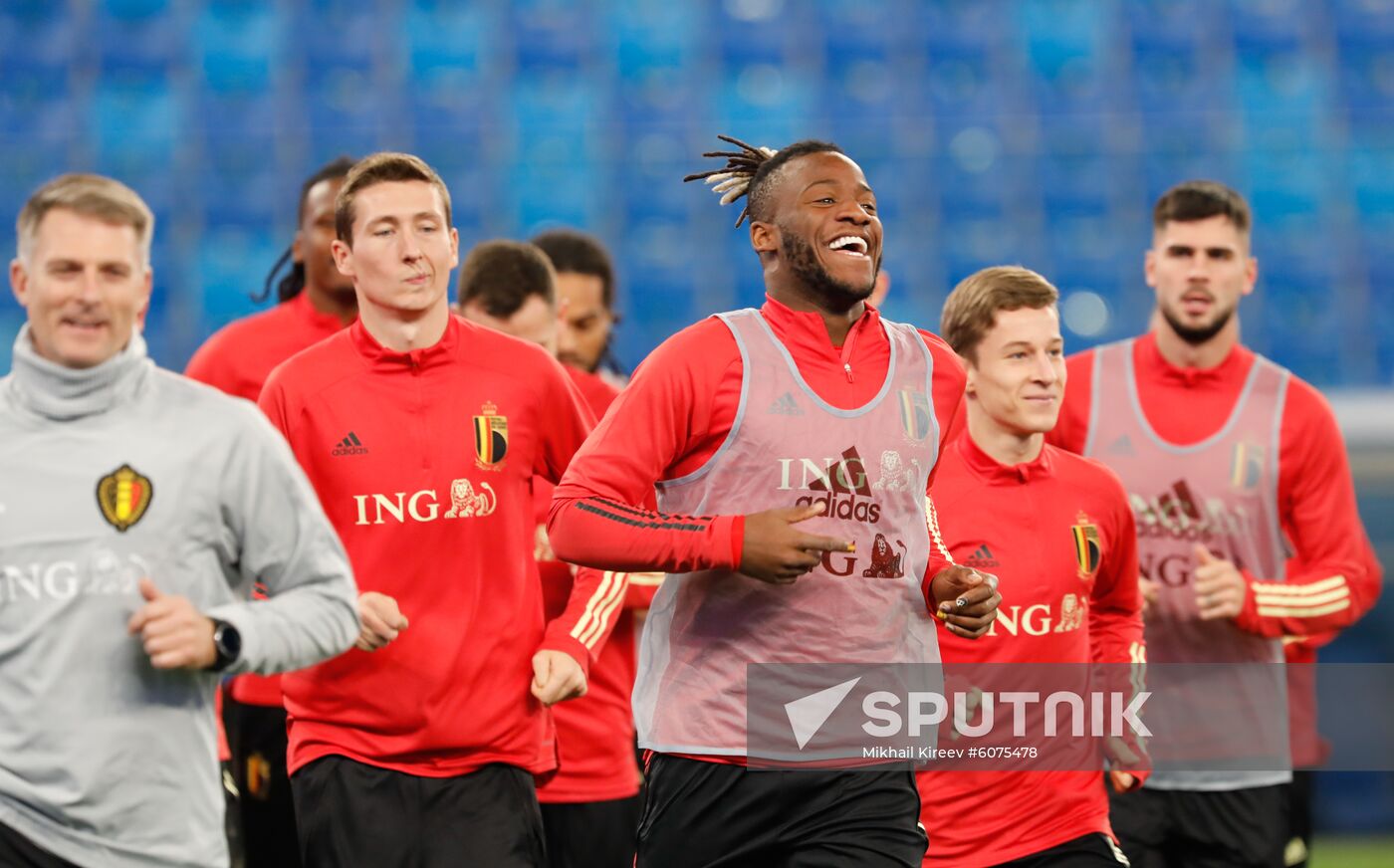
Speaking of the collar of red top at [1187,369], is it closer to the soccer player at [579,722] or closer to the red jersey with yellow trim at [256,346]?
the soccer player at [579,722]

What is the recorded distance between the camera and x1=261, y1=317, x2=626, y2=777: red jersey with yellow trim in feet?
14.0

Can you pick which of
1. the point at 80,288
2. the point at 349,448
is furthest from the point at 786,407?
the point at 80,288

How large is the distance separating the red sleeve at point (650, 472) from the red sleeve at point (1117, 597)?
4.93 feet

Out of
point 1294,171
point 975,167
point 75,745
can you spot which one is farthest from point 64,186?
point 1294,171

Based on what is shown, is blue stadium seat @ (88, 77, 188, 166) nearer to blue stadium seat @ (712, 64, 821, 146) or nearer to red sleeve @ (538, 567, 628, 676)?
blue stadium seat @ (712, 64, 821, 146)

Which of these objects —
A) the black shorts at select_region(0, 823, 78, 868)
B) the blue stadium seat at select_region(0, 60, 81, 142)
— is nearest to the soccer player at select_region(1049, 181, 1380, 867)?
the black shorts at select_region(0, 823, 78, 868)

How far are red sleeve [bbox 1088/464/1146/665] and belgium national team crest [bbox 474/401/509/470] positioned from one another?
1.69 meters

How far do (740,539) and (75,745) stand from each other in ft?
4.39

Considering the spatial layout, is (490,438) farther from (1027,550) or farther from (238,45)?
(238,45)

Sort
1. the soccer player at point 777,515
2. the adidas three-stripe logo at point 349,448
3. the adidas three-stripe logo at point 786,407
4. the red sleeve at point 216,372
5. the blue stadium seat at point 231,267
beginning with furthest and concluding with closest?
the blue stadium seat at point 231,267
the red sleeve at point 216,372
the adidas three-stripe logo at point 349,448
the adidas three-stripe logo at point 786,407
the soccer player at point 777,515

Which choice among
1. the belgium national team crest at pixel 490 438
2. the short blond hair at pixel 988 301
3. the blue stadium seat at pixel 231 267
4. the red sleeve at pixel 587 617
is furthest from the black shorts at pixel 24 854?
the blue stadium seat at pixel 231 267

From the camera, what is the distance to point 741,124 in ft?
45.1

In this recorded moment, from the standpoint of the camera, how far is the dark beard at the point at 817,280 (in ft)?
13.1

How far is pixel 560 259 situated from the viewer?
22.2 feet
